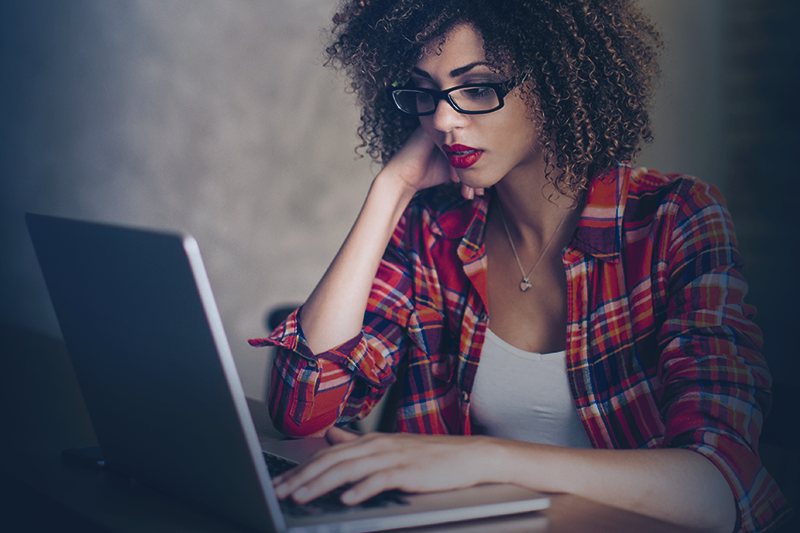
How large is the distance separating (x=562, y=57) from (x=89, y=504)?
94 centimetres

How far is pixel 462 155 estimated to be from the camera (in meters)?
1.09

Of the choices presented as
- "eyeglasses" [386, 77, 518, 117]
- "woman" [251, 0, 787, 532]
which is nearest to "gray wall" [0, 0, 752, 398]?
"woman" [251, 0, 787, 532]

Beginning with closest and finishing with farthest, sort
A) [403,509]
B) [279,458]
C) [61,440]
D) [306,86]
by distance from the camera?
[403,509]
[279,458]
[61,440]
[306,86]

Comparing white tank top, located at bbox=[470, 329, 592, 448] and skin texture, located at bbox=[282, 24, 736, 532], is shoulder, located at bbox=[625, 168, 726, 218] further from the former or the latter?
white tank top, located at bbox=[470, 329, 592, 448]

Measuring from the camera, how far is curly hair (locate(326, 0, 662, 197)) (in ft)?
3.50

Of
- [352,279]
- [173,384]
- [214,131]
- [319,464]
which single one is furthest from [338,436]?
[214,131]

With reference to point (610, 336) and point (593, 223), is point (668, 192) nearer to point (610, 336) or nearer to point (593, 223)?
point (593, 223)

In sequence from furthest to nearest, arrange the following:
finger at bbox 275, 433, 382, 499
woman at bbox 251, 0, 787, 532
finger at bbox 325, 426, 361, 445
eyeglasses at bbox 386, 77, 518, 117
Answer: eyeglasses at bbox 386, 77, 518, 117 → woman at bbox 251, 0, 787, 532 → finger at bbox 325, 426, 361, 445 → finger at bbox 275, 433, 382, 499

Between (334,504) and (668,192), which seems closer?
(334,504)

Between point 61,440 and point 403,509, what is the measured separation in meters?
0.54

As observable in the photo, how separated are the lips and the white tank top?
0.31 metres

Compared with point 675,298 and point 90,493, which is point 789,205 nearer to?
point 675,298

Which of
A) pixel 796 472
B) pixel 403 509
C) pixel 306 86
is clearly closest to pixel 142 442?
pixel 403 509

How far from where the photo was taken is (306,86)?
2123 mm
